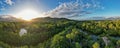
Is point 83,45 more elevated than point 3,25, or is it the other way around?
point 3,25

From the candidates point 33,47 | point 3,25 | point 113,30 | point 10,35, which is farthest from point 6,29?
point 113,30

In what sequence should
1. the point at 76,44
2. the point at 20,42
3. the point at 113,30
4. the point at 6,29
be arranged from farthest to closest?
1. the point at 113,30
2. the point at 6,29
3. the point at 20,42
4. the point at 76,44

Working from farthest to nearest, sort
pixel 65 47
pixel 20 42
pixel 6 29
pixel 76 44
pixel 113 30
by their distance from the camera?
1. pixel 113 30
2. pixel 6 29
3. pixel 20 42
4. pixel 76 44
5. pixel 65 47

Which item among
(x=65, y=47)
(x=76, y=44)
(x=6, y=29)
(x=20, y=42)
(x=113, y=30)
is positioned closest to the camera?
(x=65, y=47)

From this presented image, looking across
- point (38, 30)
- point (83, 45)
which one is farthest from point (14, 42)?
point (83, 45)

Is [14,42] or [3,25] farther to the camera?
[3,25]

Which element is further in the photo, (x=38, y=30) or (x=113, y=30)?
(x=113, y=30)

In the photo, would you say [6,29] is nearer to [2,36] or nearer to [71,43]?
[2,36]

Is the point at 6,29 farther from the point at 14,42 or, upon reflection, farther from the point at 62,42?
the point at 62,42

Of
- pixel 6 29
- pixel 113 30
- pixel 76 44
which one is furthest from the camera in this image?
pixel 113 30
